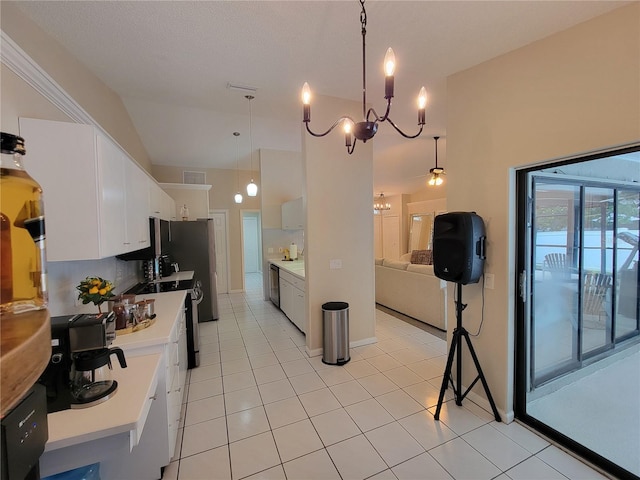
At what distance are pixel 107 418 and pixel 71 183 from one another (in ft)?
4.07

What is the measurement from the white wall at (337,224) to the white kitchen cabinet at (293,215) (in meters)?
1.37

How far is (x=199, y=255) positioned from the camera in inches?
191

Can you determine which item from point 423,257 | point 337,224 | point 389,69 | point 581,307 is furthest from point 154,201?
point 423,257

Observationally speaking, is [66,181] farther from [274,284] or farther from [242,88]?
[274,284]

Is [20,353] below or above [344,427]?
above

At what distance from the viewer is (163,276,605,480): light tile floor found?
6.06 feet

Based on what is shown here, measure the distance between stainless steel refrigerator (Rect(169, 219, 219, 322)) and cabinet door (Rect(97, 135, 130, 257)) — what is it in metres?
2.75

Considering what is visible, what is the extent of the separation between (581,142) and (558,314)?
5.54 ft

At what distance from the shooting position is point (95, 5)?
179cm

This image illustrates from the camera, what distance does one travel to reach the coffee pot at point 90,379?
126 centimetres

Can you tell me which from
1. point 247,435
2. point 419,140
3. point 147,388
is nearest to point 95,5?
point 147,388

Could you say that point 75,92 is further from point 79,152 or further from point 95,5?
point 79,152

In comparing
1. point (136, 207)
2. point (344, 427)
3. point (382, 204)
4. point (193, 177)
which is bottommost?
point (344, 427)

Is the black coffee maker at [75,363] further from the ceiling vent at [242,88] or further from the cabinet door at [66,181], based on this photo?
the ceiling vent at [242,88]
